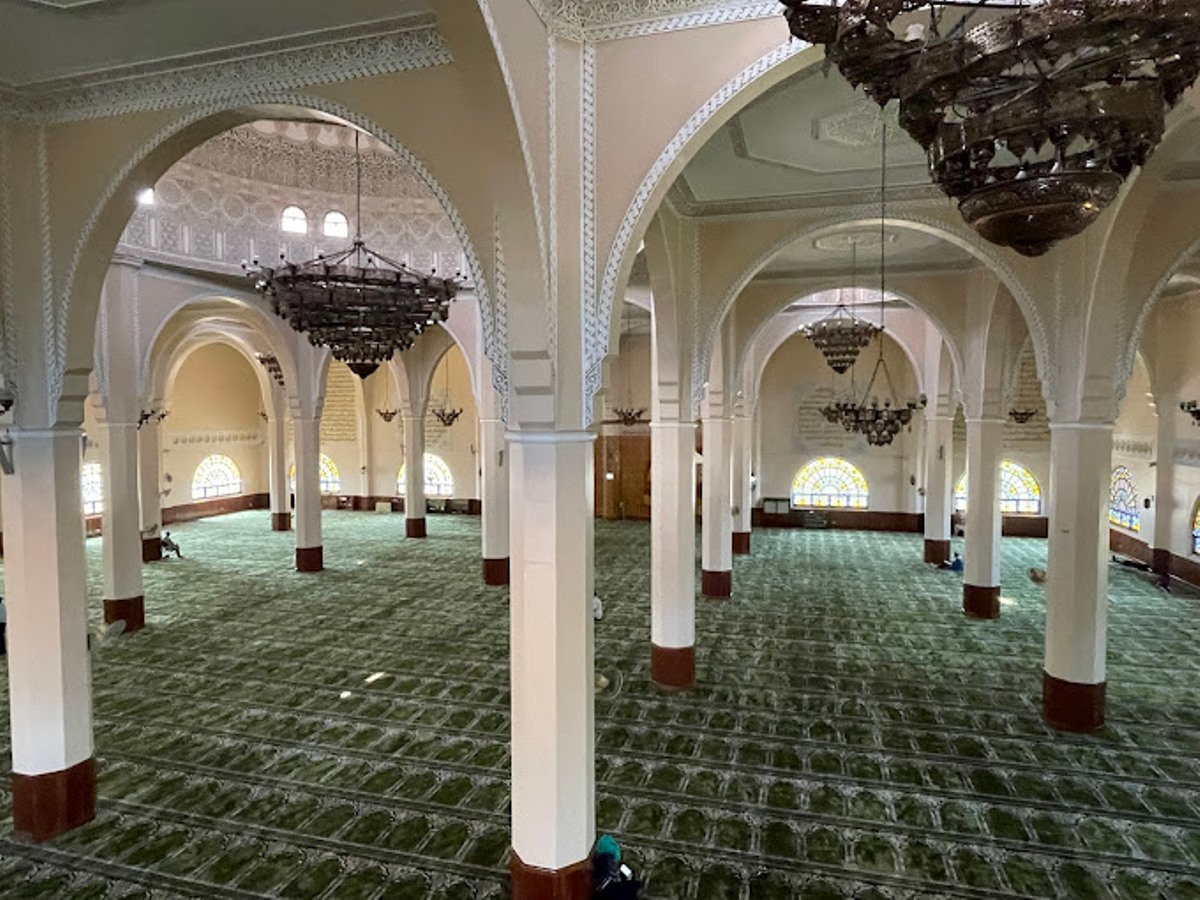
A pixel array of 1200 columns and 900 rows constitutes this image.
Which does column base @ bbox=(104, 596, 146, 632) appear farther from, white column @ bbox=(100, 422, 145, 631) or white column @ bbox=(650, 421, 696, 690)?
white column @ bbox=(650, 421, 696, 690)

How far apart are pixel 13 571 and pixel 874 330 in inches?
425

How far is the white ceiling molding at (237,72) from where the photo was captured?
167 inches

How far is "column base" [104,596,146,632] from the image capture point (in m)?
10.1

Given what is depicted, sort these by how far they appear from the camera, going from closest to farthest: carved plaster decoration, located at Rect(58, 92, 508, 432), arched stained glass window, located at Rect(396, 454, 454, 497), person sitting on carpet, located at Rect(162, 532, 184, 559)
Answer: carved plaster decoration, located at Rect(58, 92, 508, 432)
person sitting on carpet, located at Rect(162, 532, 184, 559)
arched stained glass window, located at Rect(396, 454, 454, 497)

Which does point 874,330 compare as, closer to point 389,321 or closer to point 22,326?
point 389,321

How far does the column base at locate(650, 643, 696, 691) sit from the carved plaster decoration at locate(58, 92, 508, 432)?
478 centimetres

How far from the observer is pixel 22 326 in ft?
16.6

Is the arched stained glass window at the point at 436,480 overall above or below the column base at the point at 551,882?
above

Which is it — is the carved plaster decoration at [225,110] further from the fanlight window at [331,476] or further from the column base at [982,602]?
the fanlight window at [331,476]

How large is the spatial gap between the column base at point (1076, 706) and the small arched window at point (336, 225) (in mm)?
11128

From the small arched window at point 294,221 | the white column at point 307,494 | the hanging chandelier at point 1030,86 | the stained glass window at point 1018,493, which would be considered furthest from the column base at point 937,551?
the hanging chandelier at point 1030,86

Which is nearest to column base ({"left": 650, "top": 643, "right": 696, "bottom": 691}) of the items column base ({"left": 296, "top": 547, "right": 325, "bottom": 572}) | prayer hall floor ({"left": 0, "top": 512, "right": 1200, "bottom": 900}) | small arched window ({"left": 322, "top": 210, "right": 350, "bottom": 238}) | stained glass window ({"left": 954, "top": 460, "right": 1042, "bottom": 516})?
prayer hall floor ({"left": 0, "top": 512, "right": 1200, "bottom": 900})

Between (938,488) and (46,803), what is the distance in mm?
13860

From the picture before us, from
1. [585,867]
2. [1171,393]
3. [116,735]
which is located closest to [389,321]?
[116,735]
